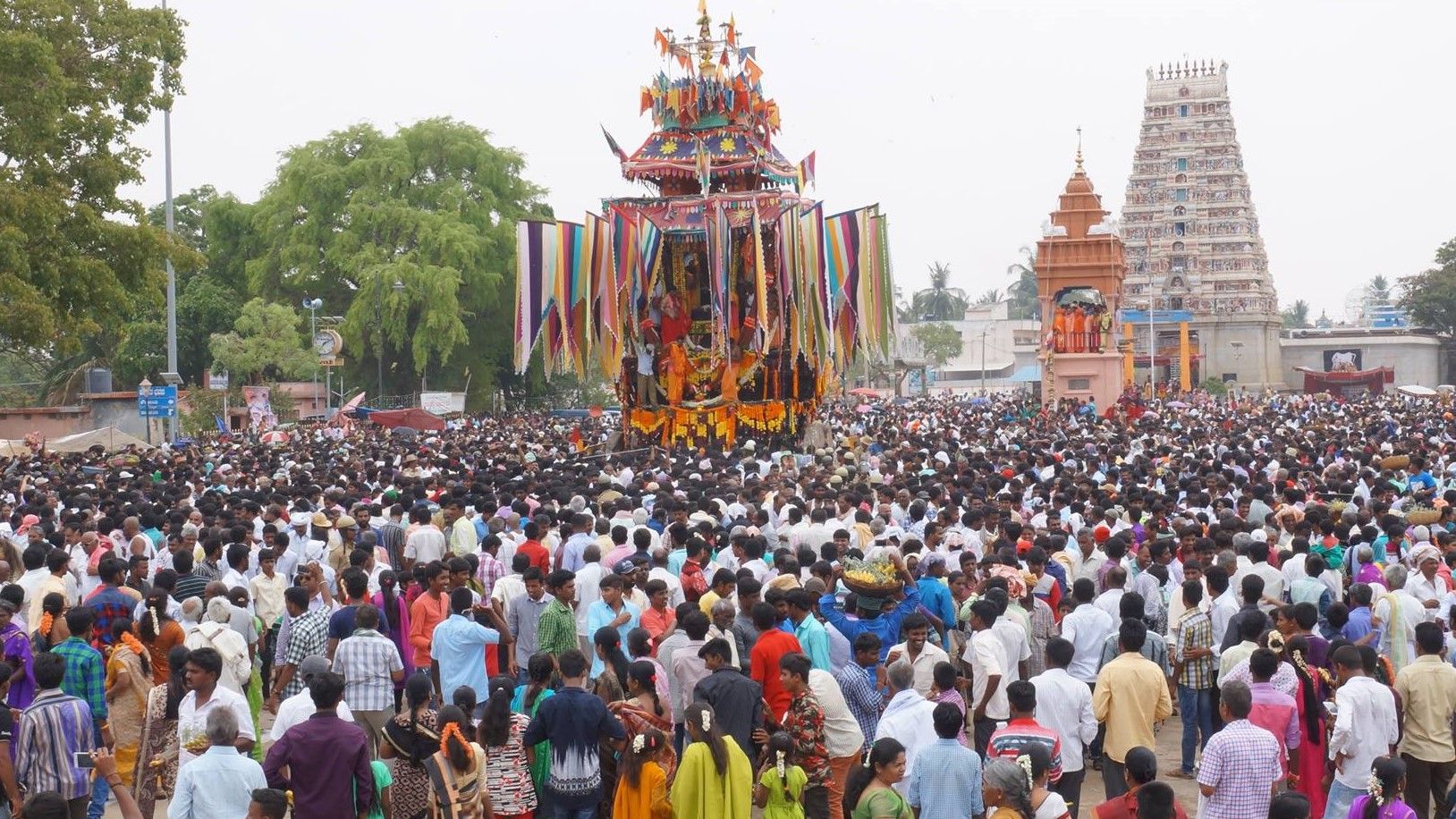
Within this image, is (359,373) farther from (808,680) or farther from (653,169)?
(808,680)

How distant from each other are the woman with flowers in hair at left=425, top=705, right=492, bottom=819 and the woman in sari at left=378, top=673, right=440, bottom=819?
0.39 feet

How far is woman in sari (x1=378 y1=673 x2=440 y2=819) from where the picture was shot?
7.01 metres

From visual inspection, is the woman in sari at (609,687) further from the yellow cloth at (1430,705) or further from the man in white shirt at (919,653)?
the yellow cloth at (1430,705)

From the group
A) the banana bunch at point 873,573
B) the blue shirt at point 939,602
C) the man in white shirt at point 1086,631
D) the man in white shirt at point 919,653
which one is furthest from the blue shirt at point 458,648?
the man in white shirt at point 1086,631

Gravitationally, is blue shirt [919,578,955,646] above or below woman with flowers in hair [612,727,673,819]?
above

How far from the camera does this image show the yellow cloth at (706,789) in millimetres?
6855

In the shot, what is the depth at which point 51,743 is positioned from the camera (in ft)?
24.3

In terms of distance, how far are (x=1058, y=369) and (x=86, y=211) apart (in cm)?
3791

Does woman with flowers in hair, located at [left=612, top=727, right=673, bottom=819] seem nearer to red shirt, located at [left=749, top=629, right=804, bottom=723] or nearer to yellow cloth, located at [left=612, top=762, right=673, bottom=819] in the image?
yellow cloth, located at [left=612, top=762, right=673, bottom=819]

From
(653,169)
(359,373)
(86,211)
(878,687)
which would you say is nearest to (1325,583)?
(878,687)

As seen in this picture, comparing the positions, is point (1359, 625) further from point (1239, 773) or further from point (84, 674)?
point (84, 674)

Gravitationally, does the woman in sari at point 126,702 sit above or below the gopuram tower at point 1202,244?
below

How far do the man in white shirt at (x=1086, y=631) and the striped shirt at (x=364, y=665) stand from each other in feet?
12.0

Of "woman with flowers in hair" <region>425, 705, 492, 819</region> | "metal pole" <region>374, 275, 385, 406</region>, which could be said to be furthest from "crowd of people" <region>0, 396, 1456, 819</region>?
"metal pole" <region>374, 275, 385, 406</region>
